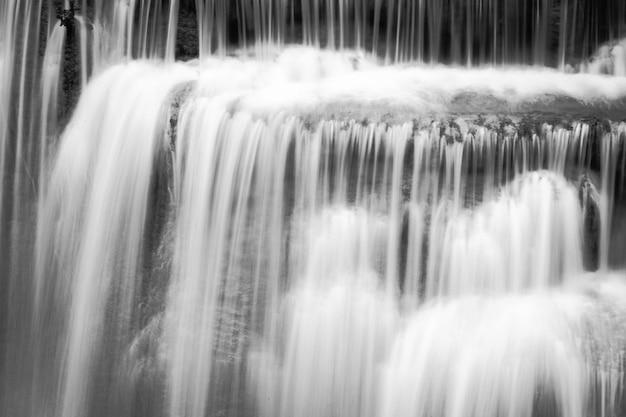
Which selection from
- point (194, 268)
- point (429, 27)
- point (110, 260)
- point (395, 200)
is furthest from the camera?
point (429, 27)

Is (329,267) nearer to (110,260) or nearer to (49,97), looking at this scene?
(110,260)

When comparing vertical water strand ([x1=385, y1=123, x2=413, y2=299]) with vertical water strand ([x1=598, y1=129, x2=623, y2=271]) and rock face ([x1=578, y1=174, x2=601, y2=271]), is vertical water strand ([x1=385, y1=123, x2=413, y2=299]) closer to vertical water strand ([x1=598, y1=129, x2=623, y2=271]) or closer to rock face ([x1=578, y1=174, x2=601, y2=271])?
rock face ([x1=578, y1=174, x2=601, y2=271])

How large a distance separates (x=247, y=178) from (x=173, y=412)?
2.70m

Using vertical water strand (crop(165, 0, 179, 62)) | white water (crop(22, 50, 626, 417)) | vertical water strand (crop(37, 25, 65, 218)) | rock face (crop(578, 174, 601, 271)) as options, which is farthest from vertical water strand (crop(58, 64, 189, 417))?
rock face (crop(578, 174, 601, 271))

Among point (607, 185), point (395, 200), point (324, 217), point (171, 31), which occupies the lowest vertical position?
point (324, 217)

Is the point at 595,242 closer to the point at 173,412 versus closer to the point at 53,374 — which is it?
the point at 173,412

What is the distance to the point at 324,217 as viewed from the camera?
1029cm

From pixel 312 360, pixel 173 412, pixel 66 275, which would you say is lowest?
pixel 173 412

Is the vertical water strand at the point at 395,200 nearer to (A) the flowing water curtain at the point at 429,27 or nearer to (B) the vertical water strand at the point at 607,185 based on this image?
(A) the flowing water curtain at the point at 429,27

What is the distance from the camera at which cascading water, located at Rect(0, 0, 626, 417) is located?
32.0 feet

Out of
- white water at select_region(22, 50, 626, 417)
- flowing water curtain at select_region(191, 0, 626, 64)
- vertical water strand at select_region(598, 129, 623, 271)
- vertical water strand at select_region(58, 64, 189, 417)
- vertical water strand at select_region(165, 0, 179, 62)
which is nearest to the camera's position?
white water at select_region(22, 50, 626, 417)

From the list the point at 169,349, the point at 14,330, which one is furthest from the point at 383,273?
the point at 14,330

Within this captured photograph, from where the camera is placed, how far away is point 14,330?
1159 cm

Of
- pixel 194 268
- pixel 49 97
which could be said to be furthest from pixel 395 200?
pixel 49 97
